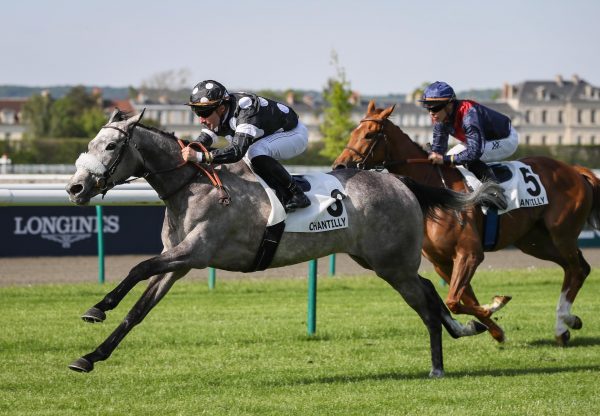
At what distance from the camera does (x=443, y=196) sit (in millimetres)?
7820

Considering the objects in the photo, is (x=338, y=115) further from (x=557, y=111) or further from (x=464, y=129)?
(x=557, y=111)

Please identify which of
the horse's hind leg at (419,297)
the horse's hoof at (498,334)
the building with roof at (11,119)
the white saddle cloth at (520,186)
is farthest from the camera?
the building with roof at (11,119)

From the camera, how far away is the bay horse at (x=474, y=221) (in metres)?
8.48

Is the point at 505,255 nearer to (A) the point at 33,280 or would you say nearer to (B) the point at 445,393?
(A) the point at 33,280

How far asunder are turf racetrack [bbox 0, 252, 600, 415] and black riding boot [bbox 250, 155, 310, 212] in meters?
1.11

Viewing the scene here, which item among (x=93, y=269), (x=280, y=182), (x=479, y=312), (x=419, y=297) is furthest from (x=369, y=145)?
(x=93, y=269)

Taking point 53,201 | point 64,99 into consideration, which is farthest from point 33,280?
point 64,99

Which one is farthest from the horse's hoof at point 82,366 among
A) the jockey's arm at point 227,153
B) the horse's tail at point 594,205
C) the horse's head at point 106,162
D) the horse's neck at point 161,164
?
the horse's tail at point 594,205

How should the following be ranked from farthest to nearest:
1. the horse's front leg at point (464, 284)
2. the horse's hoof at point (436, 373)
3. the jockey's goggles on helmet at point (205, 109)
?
the horse's front leg at point (464, 284) < the horse's hoof at point (436, 373) < the jockey's goggles on helmet at point (205, 109)

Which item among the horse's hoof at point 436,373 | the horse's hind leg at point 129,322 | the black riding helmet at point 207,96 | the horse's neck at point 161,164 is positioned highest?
the black riding helmet at point 207,96

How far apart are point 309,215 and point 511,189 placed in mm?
2349

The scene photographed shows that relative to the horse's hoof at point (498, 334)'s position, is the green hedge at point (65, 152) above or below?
below

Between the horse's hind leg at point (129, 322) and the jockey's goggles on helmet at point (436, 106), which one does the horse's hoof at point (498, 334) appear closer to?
the jockey's goggles on helmet at point (436, 106)

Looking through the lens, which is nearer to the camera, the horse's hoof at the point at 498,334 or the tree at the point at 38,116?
the horse's hoof at the point at 498,334
